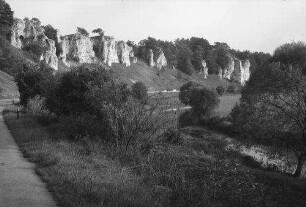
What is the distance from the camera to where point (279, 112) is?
2341 cm

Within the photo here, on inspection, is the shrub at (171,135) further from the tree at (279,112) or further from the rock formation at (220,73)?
the rock formation at (220,73)

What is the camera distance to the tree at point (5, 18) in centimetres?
8531

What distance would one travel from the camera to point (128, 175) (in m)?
13.1

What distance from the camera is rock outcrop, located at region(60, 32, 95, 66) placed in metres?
116

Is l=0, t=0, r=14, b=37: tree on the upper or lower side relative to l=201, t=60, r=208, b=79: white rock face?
upper

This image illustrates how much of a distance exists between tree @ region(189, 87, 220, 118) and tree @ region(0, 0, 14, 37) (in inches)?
2282

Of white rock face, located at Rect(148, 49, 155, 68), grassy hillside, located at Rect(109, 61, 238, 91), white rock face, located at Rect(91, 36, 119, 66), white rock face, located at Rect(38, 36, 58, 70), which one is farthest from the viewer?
white rock face, located at Rect(148, 49, 155, 68)

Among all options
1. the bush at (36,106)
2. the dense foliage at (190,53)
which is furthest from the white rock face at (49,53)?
the bush at (36,106)

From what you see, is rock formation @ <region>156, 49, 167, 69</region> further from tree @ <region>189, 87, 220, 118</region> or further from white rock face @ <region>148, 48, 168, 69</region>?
tree @ <region>189, 87, 220, 118</region>

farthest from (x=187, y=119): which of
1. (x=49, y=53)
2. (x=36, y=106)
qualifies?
(x=49, y=53)

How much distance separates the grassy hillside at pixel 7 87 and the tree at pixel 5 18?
22015mm

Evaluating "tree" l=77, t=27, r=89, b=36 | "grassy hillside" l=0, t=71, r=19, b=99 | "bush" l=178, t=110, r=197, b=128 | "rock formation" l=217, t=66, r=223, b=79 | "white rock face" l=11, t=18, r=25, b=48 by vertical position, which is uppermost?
"tree" l=77, t=27, r=89, b=36

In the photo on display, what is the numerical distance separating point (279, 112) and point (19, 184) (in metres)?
18.1

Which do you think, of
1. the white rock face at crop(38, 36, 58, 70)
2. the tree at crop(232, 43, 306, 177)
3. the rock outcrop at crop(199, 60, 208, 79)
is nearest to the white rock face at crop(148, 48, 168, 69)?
the rock outcrop at crop(199, 60, 208, 79)
